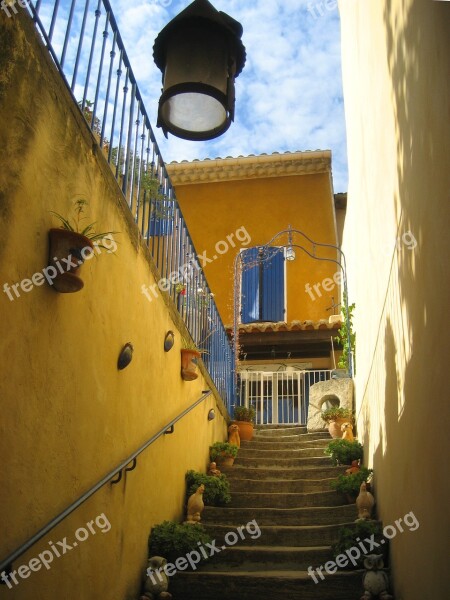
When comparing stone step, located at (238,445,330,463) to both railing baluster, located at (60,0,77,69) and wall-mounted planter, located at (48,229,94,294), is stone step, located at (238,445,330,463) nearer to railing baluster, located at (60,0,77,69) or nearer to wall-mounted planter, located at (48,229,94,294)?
wall-mounted planter, located at (48,229,94,294)

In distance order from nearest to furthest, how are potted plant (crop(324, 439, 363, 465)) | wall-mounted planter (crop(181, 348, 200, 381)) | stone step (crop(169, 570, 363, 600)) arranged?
stone step (crop(169, 570, 363, 600)), wall-mounted planter (crop(181, 348, 200, 381)), potted plant (crop(324, 439, 363, 465))

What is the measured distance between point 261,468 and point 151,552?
128 inches

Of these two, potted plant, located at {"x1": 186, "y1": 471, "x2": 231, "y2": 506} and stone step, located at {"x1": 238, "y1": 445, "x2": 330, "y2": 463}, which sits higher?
stone step, located at {"x1": 238, "y1": 445, "x2": 330, "y2": 463}

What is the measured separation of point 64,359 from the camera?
11.7 ft

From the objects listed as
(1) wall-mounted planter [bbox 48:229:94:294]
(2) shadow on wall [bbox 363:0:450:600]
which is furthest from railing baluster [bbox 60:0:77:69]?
(2) shadow on wall [bbox 363:0:450:600]

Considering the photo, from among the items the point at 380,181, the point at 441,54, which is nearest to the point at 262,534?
the point at 380,181

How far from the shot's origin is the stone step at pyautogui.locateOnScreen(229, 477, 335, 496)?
7.41m

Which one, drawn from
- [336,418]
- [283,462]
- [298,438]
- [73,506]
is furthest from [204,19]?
[298,438]

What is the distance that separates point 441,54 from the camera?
2.99m

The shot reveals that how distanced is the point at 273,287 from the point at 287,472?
7.46 m

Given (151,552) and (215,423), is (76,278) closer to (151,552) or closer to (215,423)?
(151,552)

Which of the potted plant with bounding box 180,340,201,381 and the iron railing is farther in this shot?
the iron railing

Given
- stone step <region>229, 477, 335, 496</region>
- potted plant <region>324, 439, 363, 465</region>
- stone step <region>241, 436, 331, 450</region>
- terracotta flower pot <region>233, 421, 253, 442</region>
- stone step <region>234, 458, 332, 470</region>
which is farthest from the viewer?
terracotta flower pot <region>233, 421, 253, 442</region>

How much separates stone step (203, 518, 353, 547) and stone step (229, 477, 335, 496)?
3.77ft
